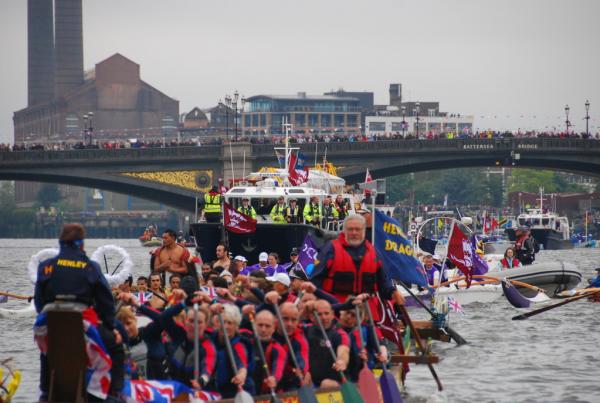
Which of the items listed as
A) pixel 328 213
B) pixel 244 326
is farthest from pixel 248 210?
pixel 244 326

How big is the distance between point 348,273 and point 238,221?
22.1m

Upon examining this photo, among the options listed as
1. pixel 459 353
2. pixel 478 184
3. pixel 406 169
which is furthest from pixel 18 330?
pixel 478 184

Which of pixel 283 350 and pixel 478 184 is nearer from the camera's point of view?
pixel 283 350

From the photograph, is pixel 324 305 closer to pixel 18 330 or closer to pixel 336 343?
pixel 336 343

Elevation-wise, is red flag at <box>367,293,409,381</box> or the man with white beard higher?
the man with white beard

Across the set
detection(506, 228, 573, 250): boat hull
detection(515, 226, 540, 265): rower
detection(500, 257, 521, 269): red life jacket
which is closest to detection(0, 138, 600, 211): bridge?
detection(506, 228, 573, 250): boat hull

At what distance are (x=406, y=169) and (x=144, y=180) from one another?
17.9m

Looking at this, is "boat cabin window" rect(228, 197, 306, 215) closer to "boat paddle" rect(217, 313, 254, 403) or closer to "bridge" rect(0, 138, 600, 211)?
"boat paddle" rect(217, 313, 254, 403)

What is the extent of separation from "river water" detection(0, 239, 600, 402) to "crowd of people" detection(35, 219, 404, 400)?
380cm

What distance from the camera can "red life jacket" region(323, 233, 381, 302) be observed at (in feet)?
54.4

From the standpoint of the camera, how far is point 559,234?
105 meters

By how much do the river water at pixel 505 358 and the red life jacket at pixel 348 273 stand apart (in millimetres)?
3493

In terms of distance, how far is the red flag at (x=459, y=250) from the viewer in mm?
29016

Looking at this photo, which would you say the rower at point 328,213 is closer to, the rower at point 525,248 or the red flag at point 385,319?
Result: the rower at point 525,248
